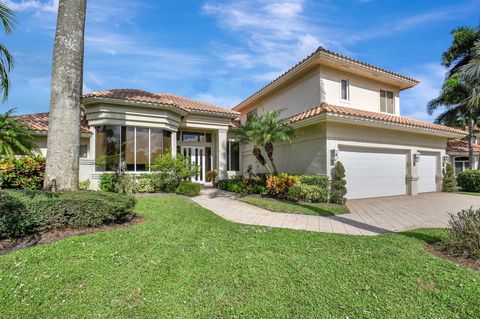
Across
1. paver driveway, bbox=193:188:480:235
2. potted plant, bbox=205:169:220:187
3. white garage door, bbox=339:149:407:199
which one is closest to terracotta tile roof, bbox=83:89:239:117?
potted plant, bbox=205:169:220:187

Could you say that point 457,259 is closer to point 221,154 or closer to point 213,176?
point 221,154

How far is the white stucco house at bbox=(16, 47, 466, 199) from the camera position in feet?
37.8

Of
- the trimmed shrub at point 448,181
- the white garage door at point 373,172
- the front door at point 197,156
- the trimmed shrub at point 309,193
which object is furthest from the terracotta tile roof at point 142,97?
the trimmed shrub at point 448,181

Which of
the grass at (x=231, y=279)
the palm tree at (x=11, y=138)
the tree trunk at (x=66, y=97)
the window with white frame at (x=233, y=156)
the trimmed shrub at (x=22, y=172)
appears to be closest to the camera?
the grass at (x=231, y=279)

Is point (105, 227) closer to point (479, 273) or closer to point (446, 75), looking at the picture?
point (479, 273)

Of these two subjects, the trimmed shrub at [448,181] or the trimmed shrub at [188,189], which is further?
the trimmed shrub at [448,181]

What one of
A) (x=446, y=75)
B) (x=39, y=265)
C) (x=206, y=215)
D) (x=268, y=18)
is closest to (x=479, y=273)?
(x=206, y=215)

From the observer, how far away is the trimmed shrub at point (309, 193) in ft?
33.7

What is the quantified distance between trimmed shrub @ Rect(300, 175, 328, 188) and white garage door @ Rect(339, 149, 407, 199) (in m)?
1.74

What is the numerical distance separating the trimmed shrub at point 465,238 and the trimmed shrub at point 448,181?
43.4 ft

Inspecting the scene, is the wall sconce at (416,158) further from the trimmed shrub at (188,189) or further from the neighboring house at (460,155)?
the trimmed shrub at (188,189)

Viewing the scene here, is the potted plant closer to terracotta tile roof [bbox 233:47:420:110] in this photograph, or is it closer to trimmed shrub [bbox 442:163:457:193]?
terracotta tile roof [bbox 233:47:420:110]

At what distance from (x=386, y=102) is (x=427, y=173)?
17.4 feet

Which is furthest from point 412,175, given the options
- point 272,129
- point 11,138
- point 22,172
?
point 22,172
